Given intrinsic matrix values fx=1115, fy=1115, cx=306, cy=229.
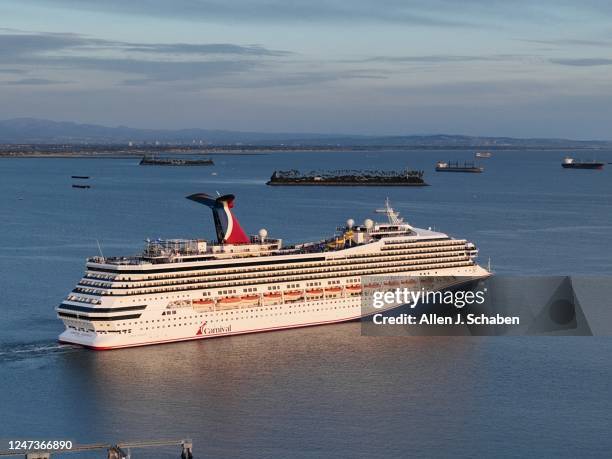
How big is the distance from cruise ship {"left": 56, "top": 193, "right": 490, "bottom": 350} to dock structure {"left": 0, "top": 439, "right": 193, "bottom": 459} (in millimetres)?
9082

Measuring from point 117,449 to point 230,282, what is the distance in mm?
13873

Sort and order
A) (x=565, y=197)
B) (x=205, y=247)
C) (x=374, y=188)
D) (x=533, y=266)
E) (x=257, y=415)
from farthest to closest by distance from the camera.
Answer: (x=374, y=188) → (x=565, y=197) → (x=533, y=266) → (x=205, y=247) → (x=257, y=415)

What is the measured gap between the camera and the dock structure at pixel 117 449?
2109cm

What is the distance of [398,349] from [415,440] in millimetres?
8667

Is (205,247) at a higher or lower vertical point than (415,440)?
higher

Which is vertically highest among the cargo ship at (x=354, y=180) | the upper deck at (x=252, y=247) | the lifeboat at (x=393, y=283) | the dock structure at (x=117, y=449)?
the cargo ship at (x=354, y=180)

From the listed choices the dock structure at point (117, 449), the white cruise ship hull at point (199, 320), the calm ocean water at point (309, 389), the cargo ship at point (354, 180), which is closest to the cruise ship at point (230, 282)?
the white cruise ship hull at point (199, 320)

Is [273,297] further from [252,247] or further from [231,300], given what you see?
[252,247]

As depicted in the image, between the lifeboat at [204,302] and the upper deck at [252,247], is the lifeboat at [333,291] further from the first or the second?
the lifeboat at [204,302]

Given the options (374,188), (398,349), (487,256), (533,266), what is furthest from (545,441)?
(374,188)

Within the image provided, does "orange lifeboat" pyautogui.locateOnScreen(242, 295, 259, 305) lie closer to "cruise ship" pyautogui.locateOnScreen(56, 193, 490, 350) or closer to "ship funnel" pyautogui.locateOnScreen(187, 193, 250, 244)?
"cruise ship" pyautogui.locateOnScreen(56, 193, 490, 350)

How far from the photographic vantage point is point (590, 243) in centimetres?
5772

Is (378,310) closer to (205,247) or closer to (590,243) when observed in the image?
(205,247)

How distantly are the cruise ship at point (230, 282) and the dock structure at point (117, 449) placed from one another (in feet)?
29.8
